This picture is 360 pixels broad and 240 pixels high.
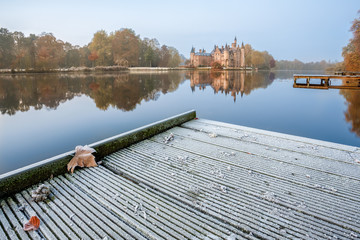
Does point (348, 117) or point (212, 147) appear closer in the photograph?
point (212, 147)

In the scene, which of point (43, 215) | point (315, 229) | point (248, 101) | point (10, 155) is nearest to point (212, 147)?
point (315, 229)

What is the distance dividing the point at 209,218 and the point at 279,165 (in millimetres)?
1886

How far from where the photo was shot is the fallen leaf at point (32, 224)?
2.13m

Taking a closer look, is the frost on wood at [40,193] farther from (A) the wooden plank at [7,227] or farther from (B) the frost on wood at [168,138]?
(B) the frost on wood at [168,138]

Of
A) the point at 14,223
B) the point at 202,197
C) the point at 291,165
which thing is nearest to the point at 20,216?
the point at 14,223

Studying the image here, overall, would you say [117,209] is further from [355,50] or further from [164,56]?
[164,56]

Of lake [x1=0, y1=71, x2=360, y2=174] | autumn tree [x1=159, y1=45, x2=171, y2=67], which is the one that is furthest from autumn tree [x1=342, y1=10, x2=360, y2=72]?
autumn tree [x1=159, y1=45, x2=171, y2=67]

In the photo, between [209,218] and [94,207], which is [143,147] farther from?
[209,218]

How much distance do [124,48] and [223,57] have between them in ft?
160

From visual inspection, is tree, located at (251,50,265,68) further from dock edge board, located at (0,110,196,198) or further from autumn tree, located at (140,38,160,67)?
dock edge board, located at (0,110,196,198)

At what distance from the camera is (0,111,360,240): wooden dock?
7.14ft

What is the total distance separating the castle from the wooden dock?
88.0m

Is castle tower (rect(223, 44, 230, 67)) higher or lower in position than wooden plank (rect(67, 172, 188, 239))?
higher

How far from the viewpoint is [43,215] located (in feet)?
7.69
